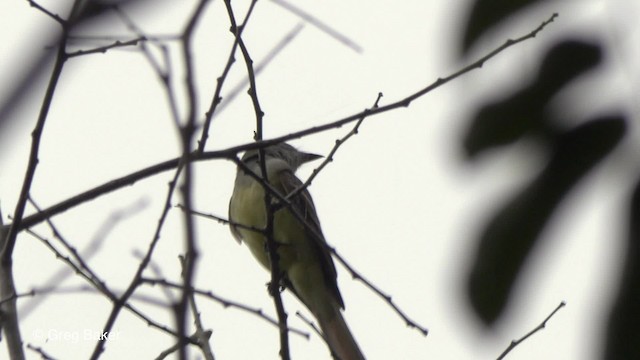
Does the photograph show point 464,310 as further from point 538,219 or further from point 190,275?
point 190,275

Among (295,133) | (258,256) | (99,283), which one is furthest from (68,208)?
(258,256)

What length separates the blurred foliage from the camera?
943mm

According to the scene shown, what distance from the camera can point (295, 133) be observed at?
230 centimetres

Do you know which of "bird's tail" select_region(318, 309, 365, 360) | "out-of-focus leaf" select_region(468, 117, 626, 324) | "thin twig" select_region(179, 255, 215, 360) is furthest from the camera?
"bird's tail" select_region(318, 309, 365, 360)

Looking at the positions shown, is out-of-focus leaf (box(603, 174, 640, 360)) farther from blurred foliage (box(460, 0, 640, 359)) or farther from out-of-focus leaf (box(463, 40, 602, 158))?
out-of-focus leaf (box(463, 40, 602, 158))

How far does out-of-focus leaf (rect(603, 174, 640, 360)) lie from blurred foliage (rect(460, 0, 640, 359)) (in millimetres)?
24

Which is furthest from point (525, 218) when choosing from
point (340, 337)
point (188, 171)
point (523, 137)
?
point (340, 337)

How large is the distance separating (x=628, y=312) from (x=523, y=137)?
234 mm

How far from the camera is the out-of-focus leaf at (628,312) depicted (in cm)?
83

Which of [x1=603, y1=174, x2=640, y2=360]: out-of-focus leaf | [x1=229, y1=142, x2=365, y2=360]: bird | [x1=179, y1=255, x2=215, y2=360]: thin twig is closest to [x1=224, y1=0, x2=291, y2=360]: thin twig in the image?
[x1=179, y1=255, x2=215, y2=360]: thin twig

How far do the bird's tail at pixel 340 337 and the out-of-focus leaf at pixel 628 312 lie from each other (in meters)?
4.38

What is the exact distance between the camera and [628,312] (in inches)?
33.5

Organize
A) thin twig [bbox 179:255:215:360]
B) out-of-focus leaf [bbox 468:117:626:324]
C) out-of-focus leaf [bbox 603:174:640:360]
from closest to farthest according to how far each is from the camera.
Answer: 1. out-of-focus leaf [bbox 603:174:640:360]
2. out-of-focus leaf [bbox 468:117:626:324]
3. thin twig [bbox 179:255:215:360]

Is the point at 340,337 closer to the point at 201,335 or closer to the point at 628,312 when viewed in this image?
the point at 201,335
